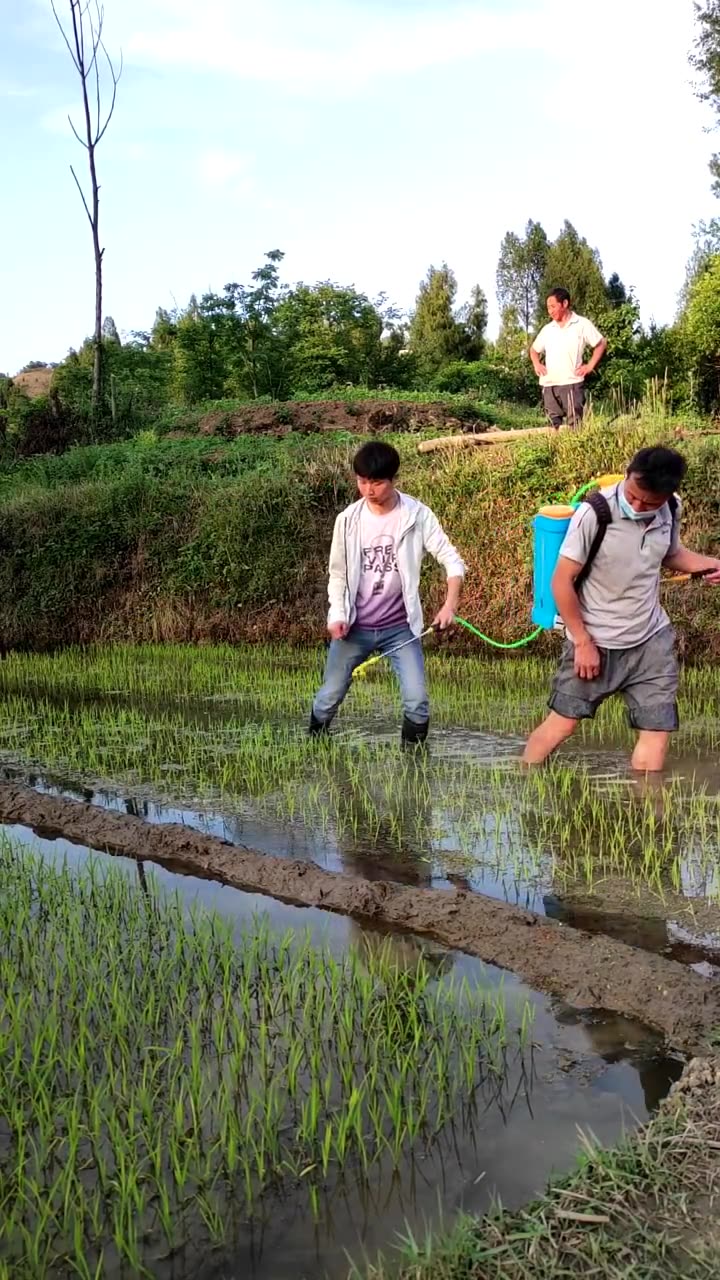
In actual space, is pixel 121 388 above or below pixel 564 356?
above

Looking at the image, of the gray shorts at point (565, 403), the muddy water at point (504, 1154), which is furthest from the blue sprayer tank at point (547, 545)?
the gray shorts at point (565, 403)

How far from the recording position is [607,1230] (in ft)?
6.13

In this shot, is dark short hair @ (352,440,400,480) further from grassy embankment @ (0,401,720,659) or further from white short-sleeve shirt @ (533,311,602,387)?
white short-sleeve shirt @ (533,311,602,387)

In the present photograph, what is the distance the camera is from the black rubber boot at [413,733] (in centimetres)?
574

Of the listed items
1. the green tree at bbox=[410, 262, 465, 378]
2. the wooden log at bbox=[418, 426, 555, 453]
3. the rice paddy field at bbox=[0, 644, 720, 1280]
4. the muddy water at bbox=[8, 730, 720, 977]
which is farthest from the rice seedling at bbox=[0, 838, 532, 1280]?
the green tree at bbox=[410, 262, 465, 378]

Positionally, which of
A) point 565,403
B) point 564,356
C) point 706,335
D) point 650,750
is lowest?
point 650,750

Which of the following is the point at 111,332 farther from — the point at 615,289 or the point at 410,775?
the point at 410,775

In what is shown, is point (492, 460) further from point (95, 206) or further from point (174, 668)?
point (95, 206)

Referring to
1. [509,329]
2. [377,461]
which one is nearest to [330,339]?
[509,329]

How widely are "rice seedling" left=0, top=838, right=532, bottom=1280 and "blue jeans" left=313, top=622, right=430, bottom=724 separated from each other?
2.30 metres

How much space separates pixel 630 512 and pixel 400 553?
150cm

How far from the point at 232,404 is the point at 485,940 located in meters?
17.9

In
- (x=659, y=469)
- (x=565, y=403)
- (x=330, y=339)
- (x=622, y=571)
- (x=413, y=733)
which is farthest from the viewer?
(x=330, y=339)

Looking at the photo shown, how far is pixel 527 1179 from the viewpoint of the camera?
6.86 ft
